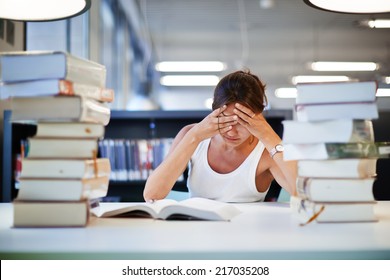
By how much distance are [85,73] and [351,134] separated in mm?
621

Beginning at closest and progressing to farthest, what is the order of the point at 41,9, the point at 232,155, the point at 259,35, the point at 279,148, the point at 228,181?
the point at 41,9 → the point at 279,148 → the point at 228,181 → the point at 232,155 → the point at 259,35

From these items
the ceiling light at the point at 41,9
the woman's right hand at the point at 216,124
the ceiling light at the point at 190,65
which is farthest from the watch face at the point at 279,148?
the ceiling light at the point at 190,65

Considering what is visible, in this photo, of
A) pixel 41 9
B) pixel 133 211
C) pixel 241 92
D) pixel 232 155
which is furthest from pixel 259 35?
pixel 133 211

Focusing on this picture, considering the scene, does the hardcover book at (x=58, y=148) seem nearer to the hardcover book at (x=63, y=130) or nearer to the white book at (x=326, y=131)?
the hardcover book at (x=63, y=130)

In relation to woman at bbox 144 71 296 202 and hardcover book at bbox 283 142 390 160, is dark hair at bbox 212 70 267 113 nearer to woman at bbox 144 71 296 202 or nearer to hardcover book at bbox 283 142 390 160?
woman at bbox 144 71 296 202

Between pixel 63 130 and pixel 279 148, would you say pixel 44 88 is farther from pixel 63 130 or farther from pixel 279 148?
pixel 279 148

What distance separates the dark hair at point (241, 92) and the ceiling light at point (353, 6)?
1.26 feet

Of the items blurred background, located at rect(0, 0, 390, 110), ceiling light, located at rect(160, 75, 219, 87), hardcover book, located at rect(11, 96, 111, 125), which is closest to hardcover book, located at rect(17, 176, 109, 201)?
hardcover book, located at rect(11, 96, 111, 125)

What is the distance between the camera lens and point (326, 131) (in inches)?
43.1

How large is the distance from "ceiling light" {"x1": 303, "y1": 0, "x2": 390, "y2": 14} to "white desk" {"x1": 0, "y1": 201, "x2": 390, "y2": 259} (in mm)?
733

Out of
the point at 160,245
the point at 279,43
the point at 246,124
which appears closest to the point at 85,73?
the point at 160,245

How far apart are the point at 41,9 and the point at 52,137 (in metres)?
0.65

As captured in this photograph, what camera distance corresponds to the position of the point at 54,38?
4609 mm

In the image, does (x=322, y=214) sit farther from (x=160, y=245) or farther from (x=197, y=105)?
(x=197, y=105)
